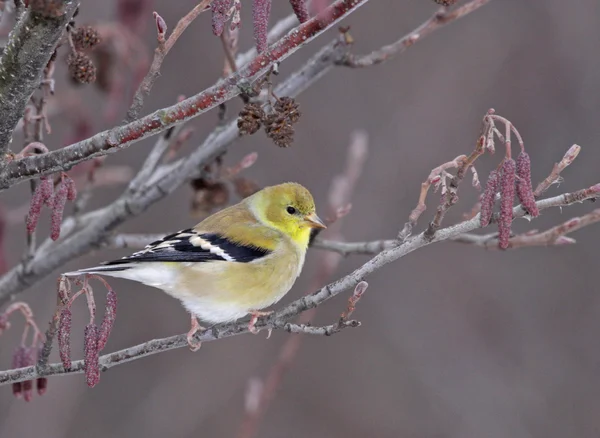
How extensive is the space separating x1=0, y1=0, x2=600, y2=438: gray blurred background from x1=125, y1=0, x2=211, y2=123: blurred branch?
4.44m

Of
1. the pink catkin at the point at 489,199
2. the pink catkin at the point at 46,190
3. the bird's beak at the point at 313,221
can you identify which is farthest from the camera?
the bird's beak at the point at 313,221

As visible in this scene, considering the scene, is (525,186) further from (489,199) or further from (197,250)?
(197,250)

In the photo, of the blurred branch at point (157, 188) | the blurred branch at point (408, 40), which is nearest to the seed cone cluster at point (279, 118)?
the blurred branch at point (157, 188)

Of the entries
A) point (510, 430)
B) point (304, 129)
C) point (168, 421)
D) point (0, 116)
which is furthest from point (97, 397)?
point (0, 116)

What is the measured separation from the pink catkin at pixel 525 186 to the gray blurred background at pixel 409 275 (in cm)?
460

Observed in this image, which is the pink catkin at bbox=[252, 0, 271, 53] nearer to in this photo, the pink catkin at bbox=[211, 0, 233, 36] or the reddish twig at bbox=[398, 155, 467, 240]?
the pink catkin at bbox=[211, 0, 233, 36]

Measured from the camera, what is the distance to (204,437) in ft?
21.2

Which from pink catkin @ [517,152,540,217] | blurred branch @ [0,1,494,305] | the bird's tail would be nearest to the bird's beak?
blurred branch @ [0,1,494,305]

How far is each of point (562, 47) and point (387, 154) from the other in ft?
6.03

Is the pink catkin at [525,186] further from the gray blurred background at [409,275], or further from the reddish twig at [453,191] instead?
the gray blurred background at [409,275]

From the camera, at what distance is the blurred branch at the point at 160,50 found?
1.85 metres

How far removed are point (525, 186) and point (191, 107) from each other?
85cm

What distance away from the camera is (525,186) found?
1.85 metres

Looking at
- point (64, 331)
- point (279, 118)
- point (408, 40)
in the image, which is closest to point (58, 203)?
point (64, 331)
